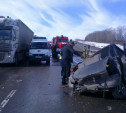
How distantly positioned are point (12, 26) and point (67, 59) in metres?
8.00

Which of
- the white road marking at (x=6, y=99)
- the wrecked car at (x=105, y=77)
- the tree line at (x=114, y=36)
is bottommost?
the white road marking at (x=6, y=99)

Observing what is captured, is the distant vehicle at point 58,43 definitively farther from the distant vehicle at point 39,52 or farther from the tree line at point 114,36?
the distant vehicle at point 39,52

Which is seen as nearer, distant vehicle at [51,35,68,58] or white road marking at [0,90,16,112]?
white road marking at [0,90,16,112]

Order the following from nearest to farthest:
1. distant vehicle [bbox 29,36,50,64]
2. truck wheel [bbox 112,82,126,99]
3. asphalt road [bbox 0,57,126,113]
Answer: asphalt road [bbox 0,57,126,113] → truck wheel [bbox 112,82,126,99] → distant vehicle [bbox 29,36,50,64]

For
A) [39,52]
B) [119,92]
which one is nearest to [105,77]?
[119,92]

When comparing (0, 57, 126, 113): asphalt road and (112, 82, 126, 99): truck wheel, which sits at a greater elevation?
(112, 82, 126, 99): truck wheel

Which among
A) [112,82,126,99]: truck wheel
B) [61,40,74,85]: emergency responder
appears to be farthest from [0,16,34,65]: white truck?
[112,82,126,99]: truck wheel

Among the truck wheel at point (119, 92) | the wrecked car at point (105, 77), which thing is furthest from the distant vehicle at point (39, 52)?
the truck wheel at point (119, 92)

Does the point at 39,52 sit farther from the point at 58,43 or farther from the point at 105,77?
the point at 105,77

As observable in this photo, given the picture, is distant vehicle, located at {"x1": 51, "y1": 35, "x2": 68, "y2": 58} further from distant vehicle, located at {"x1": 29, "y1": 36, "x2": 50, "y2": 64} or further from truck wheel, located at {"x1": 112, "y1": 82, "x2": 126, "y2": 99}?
truck wheel, located at {"x1": 112, "y1": 82, "x2": 126, "y2": 99}

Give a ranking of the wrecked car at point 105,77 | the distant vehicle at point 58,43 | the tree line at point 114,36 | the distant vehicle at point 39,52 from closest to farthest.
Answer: the wrecked car at point 105,77, the distant vehicle at point 39,52, the distant vehicle at point 58,43, the tree line at point 114,36

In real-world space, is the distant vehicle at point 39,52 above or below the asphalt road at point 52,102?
above

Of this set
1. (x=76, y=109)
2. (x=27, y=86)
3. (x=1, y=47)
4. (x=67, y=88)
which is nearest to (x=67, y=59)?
(x=67, y=88)

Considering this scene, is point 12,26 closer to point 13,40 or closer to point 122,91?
point 13,40
